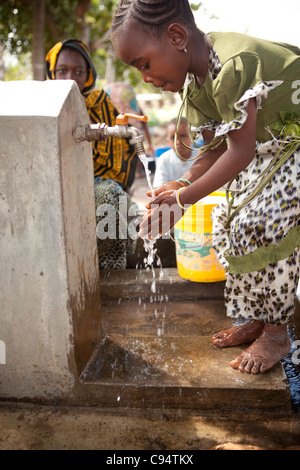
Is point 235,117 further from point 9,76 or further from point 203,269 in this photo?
point 9,76

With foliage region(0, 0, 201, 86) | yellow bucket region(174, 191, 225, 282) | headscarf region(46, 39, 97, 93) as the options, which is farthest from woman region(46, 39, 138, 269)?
foliage region(0, 0, 201, 86)

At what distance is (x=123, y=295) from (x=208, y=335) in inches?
33.3

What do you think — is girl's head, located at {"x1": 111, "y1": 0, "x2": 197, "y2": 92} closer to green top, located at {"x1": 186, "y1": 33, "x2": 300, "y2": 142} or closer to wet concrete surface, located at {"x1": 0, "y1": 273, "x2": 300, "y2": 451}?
green top, located at {"x1": 186, "y1": 33, "x2": 300, "y2": 142}

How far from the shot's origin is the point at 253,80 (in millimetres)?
1737

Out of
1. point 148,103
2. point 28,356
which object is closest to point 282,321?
point 28,356

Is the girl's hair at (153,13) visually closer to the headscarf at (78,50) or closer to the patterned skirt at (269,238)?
the patterned skirt at (269,238)

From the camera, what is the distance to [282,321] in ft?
6.77

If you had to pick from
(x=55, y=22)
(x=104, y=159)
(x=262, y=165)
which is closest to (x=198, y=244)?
(x=262, y=165)

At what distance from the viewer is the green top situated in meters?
1.71

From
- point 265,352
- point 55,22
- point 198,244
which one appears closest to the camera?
point 265,352

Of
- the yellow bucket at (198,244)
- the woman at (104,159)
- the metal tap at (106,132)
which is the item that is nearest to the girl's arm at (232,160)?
the metal tap at (106,132)

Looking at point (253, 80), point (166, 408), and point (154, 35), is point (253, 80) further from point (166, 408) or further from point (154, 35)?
point (166, 408)

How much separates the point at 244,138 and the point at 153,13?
0.60 m

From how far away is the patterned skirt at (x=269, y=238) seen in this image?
6.36 ft
